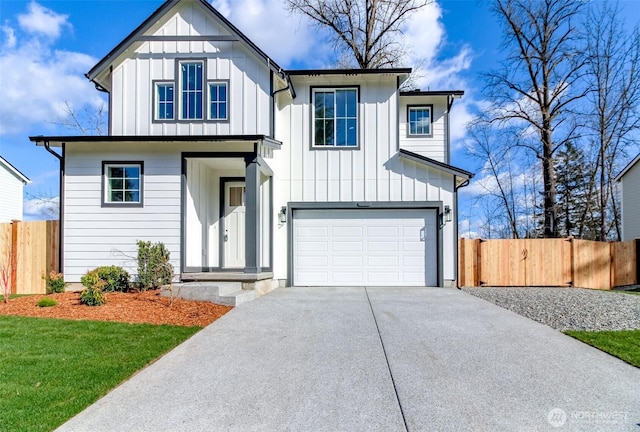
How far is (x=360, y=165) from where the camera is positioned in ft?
33.9

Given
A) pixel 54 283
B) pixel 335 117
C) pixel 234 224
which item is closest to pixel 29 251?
pixel 54 283

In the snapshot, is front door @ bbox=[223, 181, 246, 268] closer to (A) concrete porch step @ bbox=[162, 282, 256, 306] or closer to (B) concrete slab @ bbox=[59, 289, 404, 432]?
(A) concrete porch step @ bbox=[162, 282, 256, 306]

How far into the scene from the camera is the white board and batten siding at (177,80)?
937 cm

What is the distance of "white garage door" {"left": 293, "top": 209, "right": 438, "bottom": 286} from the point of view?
1020cm

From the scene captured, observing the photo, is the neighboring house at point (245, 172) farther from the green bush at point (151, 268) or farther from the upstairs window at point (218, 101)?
the green bush at point (151, 268)

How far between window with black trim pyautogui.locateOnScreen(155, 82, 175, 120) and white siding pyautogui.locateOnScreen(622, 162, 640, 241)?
20.0m

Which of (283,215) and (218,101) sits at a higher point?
(218,101)

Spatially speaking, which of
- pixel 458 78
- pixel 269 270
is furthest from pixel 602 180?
pixel 269 270

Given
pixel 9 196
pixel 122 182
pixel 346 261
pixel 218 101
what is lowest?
pixel 346 261

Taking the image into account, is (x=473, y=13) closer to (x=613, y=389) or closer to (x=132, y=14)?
(x=132, y=14)

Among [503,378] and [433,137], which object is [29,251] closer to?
[503,378]

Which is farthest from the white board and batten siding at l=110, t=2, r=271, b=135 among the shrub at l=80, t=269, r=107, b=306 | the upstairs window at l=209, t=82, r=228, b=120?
the shrub at l=80, t=269, r=107, b=306

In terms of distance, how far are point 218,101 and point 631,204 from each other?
63.1ft

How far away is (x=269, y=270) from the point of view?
9.33 meters
